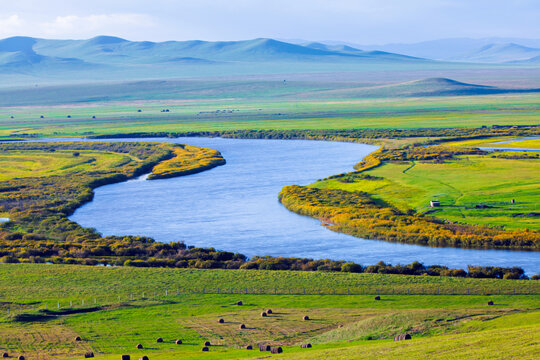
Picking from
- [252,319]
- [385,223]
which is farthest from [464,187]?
[252,319]

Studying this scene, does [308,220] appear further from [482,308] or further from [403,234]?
[482,308]

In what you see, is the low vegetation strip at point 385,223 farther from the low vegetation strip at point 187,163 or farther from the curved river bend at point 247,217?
the low vegetation strip at point 187,163

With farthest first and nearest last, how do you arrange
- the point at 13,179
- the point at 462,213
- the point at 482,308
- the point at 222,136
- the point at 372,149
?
1. the point at 222,136
2. the point at 372,149
3. the point at 13,179
4. the point at 462,213
5. the point at 482,308

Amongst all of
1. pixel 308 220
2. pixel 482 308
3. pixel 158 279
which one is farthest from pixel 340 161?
pixel 482 308

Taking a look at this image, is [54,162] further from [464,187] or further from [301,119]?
A: [301,119]

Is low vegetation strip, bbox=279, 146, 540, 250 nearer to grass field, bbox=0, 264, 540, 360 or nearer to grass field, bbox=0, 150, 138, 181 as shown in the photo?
grass field, bbox=0, 264, 540, 360

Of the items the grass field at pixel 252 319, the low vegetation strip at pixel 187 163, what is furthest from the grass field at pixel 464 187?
the low vegetation strip at pixel 187 163
